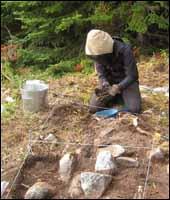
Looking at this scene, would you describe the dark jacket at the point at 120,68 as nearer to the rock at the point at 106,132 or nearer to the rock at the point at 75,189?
the rock at the point at 106,132

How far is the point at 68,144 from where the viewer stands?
4711mm

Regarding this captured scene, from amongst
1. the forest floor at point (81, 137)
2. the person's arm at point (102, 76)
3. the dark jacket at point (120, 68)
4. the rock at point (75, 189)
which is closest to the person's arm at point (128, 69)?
the dark jacket at point (120, 68)

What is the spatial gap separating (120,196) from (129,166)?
401 millimetres

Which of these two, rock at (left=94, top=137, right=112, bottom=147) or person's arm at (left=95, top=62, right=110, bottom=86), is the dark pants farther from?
rock at (left=94, top=137, right=112, bottom=147)

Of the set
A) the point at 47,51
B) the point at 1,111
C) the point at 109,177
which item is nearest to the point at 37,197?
the point at 109,177

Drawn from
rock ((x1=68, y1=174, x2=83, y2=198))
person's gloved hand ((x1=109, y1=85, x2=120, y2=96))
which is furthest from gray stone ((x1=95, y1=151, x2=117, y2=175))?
person's gloved hand ((x1=109, y1=85, x2=120, y2=96))

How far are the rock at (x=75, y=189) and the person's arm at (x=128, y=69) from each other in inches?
63.8

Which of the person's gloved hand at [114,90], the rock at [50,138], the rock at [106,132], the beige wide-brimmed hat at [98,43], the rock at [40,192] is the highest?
the beige wide-brimmed hat at [98,43]

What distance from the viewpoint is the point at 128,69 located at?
5441 millimetres

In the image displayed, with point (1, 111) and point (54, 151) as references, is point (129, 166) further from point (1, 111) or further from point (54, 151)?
point (1, 111)

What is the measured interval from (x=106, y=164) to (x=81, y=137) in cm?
73

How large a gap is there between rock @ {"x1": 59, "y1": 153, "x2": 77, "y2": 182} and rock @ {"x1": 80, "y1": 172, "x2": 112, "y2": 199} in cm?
23

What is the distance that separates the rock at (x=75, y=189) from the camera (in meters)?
3.97

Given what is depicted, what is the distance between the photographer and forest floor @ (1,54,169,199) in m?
4.06
